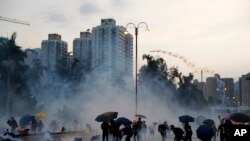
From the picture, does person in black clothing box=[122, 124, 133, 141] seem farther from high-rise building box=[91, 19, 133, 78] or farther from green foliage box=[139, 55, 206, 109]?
high-rise building box=[91, 19, 133, 78]

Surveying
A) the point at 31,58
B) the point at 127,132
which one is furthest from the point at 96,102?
the point at 31,58

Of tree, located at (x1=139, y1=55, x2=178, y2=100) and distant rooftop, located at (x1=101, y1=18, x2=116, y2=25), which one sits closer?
tree, located at (x1=139, y1=55, x2=178, y2=100)

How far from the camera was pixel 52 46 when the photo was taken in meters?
168

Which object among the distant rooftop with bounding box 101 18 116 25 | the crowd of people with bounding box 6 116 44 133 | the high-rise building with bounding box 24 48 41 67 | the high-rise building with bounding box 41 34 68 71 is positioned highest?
the distant rooftop with bounding box 101 18 116 25

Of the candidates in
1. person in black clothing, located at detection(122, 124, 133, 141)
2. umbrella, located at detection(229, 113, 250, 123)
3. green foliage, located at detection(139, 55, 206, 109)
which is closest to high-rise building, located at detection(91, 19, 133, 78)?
green foliage, located at detection(139, 55, 206, 109)

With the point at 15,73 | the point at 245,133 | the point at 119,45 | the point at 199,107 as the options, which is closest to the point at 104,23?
the point at 119,45

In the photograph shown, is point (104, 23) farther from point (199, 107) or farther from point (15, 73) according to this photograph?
point (15, 73)

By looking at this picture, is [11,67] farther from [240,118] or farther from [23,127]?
[240,118]

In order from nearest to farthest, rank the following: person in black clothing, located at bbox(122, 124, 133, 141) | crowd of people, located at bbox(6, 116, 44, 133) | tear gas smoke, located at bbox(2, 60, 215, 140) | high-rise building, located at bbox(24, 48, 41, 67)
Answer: person in black clothing, located at bbox(122, 124, 133, 141)
crowd of people, located at bbox(6, 116, 44, 133)
tear gas smoke, located at bbox(2, 60, 215, 140)
high-rise building, located at bbox(24, 48, 41, 67)

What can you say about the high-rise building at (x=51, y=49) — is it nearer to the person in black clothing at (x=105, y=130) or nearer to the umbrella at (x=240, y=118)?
the person in black clothing at (x=105, y=130)

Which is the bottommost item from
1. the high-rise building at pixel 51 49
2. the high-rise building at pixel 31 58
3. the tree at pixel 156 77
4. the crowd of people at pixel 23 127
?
the crowd of people at pixel 23 127

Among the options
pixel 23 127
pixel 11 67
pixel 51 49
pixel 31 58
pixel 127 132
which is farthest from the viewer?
pixel 51 49

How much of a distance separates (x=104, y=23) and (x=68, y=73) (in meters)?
100

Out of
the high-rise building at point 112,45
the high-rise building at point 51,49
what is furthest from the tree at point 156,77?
the high-rise building at point 51,49
